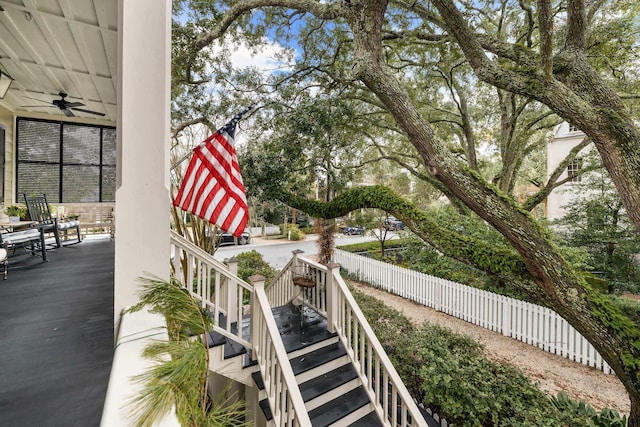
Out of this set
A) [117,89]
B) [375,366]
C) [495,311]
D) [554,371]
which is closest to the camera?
[117,89]

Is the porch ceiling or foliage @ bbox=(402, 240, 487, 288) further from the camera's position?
foliage @ bbox=(402, 240, 487, 288)

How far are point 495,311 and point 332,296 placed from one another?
4594 millimetres

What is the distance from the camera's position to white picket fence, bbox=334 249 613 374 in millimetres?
5207

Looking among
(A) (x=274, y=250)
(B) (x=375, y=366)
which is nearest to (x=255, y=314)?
(B) (x=375, y=366)

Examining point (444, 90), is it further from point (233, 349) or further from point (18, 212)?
point (18, 212)

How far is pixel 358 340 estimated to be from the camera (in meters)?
4.50

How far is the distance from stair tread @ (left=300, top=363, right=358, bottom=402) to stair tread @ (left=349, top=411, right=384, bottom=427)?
451 mm

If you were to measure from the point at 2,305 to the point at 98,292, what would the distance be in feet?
1.99

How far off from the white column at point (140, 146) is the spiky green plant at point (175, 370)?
13 cm

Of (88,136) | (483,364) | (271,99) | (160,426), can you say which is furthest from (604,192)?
(88,136)

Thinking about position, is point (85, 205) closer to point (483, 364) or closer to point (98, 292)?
point (98, 292)

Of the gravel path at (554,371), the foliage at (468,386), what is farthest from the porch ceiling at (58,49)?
the gravel path at (554,371)

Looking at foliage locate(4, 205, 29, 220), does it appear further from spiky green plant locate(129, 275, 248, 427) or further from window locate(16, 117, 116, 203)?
spiky green plant locate(129, 275, 248, 427)

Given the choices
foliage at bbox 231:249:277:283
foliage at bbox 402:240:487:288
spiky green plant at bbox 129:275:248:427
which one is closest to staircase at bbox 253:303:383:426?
spiky green plant at bbox 129:275:248:427
